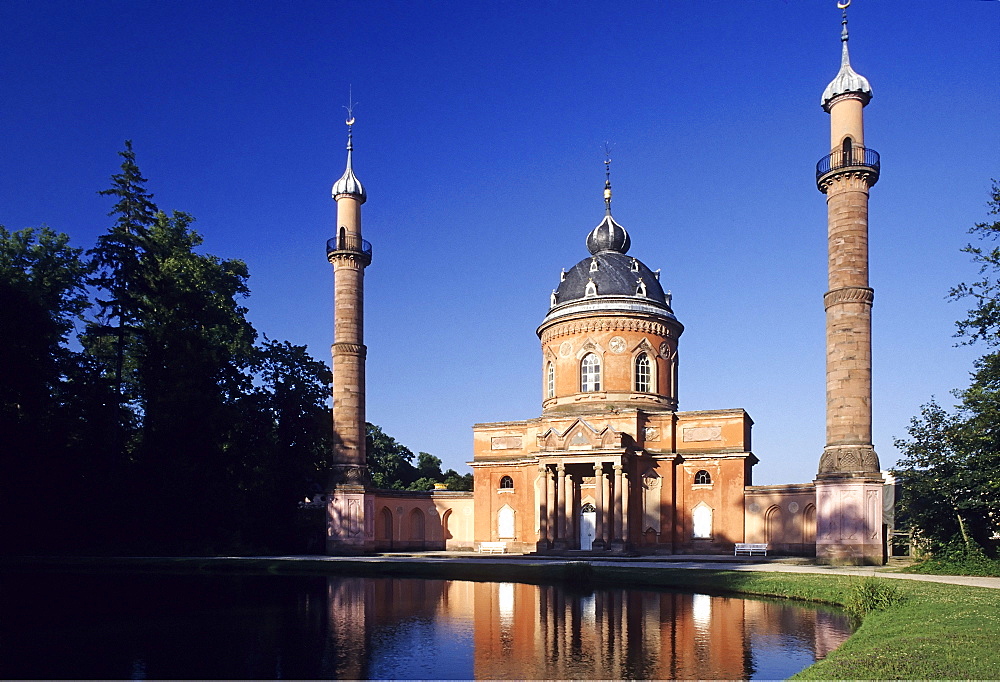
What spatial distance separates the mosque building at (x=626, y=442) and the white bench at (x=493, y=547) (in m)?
0.39

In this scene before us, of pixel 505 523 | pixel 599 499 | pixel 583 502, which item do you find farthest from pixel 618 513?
pixel 505 523

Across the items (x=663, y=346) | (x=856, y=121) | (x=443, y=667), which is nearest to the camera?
(x=443, y=667)

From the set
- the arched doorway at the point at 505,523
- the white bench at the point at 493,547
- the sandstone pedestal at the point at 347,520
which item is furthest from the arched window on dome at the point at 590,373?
the sandstone pedestal at the point at 347,520

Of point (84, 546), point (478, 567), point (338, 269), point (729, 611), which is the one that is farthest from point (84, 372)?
point (729, 611)

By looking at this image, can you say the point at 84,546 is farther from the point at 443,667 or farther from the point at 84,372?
the point at 443,667

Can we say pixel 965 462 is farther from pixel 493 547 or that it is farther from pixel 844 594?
pixel 493 547

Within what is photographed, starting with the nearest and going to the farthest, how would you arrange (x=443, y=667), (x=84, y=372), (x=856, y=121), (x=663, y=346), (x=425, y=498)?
(x=443, y=667) → (x=856, y=121) → (x=84, y=372) → (x=663, y=346) → (x=425, y=498)

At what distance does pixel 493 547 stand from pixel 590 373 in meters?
10.1

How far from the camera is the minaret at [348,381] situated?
1583 inches

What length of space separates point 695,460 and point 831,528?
32.3ft

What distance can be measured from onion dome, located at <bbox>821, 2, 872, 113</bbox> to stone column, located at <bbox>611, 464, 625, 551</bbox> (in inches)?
703

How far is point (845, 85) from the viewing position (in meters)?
34.0

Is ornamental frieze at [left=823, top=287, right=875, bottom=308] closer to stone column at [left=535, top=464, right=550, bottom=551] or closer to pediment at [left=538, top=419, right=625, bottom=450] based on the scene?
pediment at [left=538, top=419, right=625, bottom=450]

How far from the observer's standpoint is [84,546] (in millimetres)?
38312
